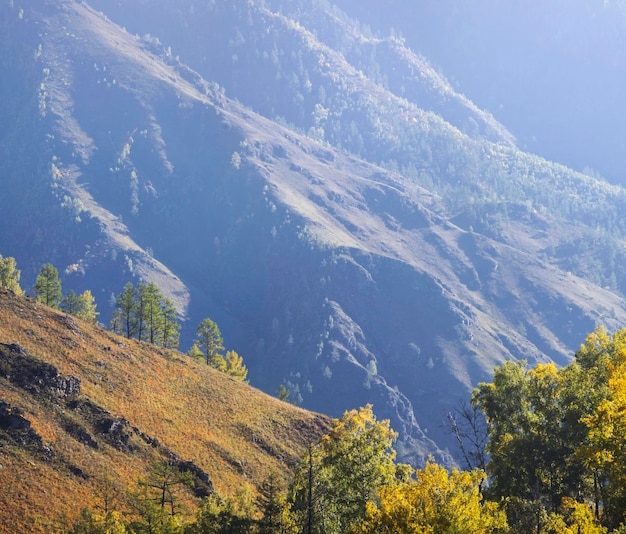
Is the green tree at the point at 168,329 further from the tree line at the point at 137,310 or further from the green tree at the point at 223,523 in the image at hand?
the green tree at the point at 223,523

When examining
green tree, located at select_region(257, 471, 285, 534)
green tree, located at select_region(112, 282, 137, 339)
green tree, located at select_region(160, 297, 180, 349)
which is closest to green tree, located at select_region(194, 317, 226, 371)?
green tree, located at select_region(160, 297, 180, 349)

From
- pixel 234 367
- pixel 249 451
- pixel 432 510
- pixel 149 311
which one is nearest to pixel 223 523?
pixel 432 510

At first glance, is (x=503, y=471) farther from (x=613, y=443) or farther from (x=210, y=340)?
(x=210, y=340)

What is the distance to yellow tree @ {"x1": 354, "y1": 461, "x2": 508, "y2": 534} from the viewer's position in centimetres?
2703

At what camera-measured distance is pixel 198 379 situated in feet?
328

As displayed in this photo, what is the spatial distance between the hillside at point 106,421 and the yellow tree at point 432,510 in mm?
40401

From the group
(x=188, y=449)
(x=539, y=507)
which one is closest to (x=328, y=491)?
(x=539, y=507)

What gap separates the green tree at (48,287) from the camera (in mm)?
121125

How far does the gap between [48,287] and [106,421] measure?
56.4m

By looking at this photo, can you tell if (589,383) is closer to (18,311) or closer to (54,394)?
(54,394)

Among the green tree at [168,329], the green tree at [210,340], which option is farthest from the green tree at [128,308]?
the green tree at [210,340]

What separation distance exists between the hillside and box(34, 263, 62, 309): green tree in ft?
99.8

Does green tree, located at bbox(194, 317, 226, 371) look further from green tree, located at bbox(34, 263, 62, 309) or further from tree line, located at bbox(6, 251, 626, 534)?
tree line, located at bbox(6, 251, 626, 534)

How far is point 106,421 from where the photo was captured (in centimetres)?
7444
